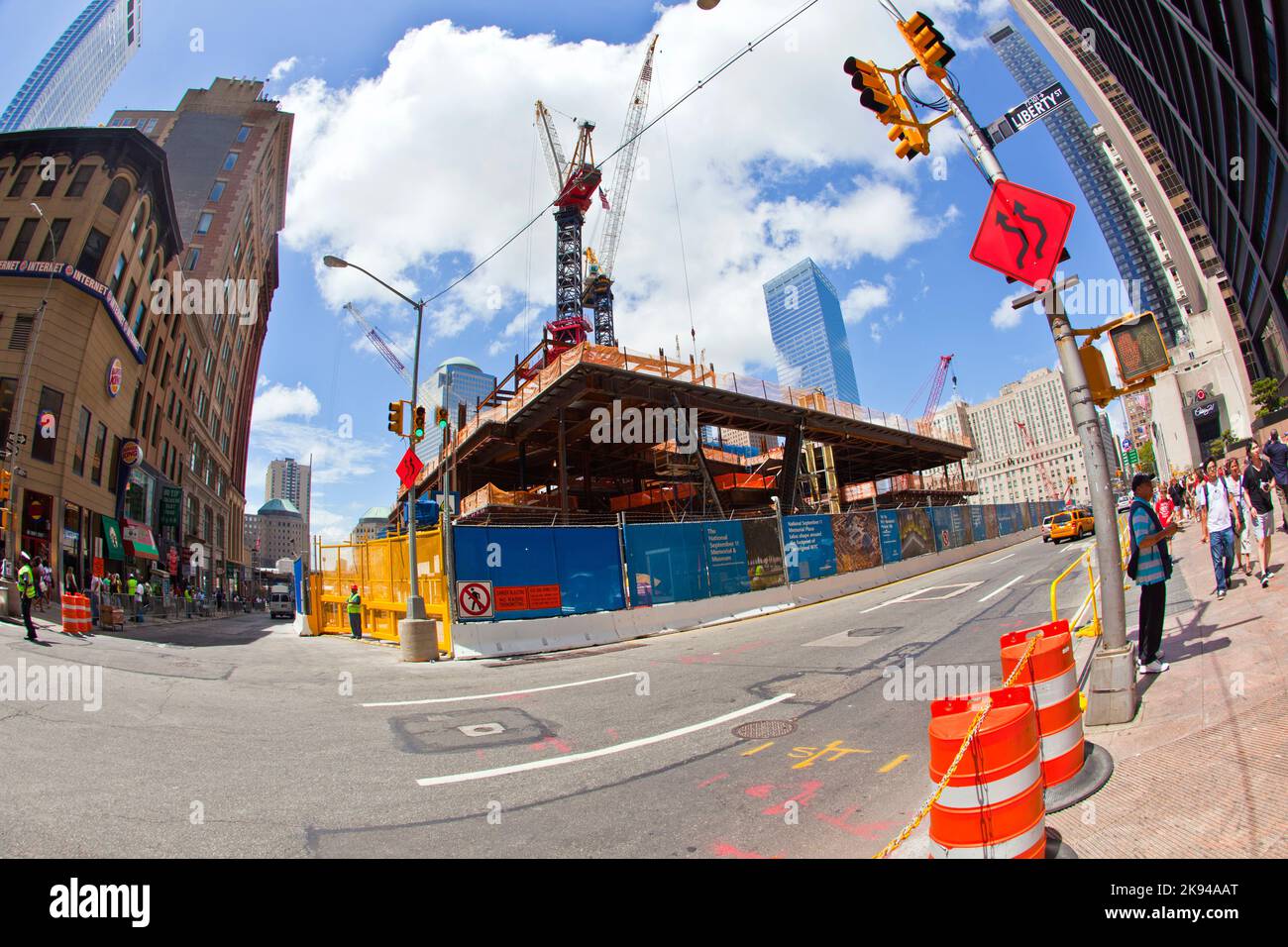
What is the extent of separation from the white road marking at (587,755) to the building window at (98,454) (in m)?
36.6

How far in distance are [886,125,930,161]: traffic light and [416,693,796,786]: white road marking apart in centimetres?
700

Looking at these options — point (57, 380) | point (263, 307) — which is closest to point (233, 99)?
point (263, 307)

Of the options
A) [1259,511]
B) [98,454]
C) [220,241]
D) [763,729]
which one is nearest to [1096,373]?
[763,729]

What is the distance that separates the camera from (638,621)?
1602 centimetres

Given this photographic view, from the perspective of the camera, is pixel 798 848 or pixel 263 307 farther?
pixel 263 307

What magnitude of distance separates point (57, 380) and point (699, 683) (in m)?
34.7

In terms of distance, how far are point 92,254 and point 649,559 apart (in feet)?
116

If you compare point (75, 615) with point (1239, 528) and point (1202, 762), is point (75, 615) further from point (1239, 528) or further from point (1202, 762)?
point (1239, 528)

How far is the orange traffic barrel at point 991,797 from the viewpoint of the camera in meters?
2.84

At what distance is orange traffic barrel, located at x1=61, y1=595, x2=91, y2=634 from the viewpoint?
602 inches

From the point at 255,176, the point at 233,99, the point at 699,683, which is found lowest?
the point at 699,683
